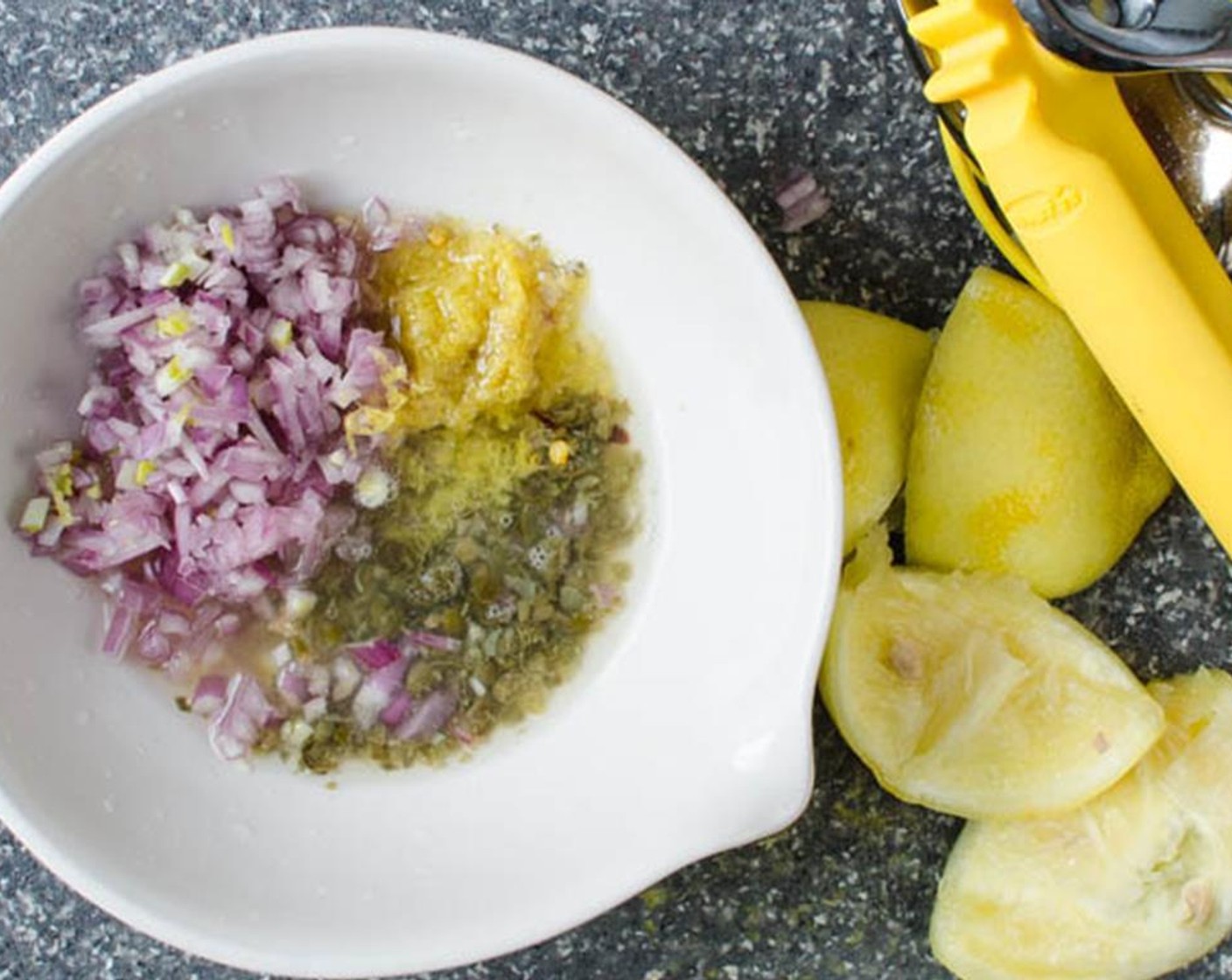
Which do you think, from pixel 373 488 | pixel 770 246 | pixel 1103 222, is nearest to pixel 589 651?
pixel 373 488

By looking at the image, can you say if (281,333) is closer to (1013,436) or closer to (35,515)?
(35,515)

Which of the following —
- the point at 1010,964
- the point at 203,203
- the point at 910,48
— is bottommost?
the point at 1010,964

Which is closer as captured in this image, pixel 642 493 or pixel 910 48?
pixel 910 48

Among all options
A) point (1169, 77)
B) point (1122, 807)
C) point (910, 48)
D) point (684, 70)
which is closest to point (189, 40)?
point (684, 70)

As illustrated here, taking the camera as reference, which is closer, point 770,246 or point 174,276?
point 174,276

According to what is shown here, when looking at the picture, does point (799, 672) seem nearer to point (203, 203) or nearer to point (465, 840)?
point (465, 840)

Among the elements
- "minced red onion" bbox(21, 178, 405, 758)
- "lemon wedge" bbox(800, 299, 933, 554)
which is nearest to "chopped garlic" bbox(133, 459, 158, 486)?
"minced red onion" bbox(21, 178, 405, 758)

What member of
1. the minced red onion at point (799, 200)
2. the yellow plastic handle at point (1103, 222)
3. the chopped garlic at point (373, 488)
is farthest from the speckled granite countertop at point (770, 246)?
the chopped garlic at point (373, 488)
